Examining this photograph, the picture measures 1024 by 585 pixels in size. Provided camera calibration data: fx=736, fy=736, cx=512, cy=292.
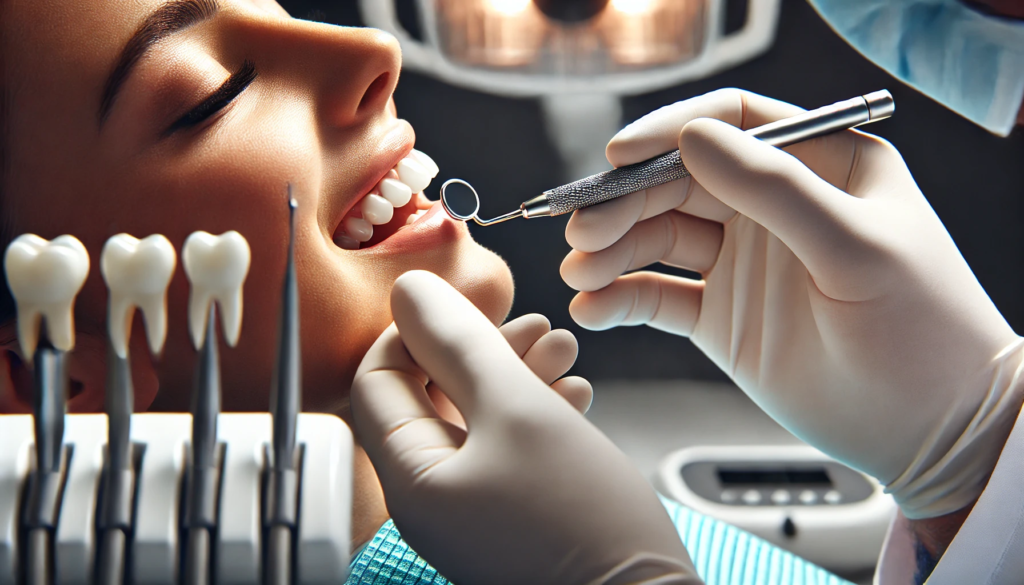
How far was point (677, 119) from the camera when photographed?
888 mm

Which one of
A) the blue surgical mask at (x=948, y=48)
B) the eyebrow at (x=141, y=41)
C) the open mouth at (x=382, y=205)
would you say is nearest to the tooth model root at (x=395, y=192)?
the open mouth at (x=382, y=205)

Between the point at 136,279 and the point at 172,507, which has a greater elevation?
the point at 136,279

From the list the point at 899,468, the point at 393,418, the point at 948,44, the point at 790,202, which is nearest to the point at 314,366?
the point at 393,418

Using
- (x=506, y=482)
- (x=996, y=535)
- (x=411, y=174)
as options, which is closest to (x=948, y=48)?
(x=996, y=535)

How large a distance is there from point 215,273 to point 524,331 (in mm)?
390

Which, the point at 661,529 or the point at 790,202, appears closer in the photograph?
the point at 661,529

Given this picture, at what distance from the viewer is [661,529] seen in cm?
55

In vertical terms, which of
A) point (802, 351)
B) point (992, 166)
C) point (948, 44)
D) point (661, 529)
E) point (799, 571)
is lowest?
point (799, 571)

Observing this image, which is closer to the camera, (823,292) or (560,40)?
(823,292)

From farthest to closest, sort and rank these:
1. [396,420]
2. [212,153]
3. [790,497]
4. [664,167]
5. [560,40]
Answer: [790,497]
[560,40]
[664,167]
[212,153]
[396,420]

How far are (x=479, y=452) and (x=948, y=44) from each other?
97 centimetres

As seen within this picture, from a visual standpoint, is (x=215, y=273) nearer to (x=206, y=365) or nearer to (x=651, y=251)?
(x=206, y=365)

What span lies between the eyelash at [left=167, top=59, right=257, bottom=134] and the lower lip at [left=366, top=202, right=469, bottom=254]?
213mm

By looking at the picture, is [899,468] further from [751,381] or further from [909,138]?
[909,138]
